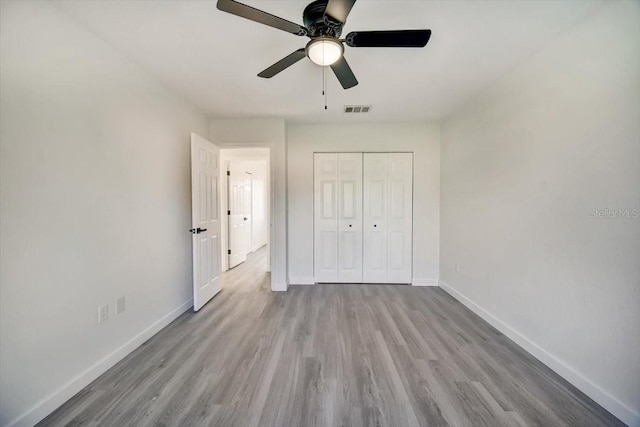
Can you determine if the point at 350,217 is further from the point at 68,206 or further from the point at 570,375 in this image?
the point at 68,206

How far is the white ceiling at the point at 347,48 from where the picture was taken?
148cm

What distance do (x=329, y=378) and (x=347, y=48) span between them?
2.46 meters

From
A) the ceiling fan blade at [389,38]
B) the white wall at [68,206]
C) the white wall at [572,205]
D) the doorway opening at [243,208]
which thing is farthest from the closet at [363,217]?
the ceiling fan blade at [389,38]

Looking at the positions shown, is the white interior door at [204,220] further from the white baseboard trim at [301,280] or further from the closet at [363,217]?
the closet at [363,217]

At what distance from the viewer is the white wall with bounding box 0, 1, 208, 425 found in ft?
4.13

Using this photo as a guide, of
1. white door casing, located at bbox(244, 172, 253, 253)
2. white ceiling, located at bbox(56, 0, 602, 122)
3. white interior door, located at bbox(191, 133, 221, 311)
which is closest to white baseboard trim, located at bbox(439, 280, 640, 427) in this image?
white ceiling, located at bbox(56, 0, 602, 122)

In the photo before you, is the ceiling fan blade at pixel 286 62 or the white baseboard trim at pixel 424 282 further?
the white baseboard trim at pixel 424 282

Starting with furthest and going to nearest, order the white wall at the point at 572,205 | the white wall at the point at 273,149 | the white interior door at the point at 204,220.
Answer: the white wall at the point at 273,149, the white interior door at the point at 204,220, the white wall at the point at 572,205

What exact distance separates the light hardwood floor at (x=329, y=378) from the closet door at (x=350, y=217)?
104 cm

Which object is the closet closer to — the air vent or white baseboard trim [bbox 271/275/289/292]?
white baseboard trim [bbox 271/275/289/292]

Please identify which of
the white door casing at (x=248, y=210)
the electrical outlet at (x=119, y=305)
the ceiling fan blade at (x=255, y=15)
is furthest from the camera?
the white door casing at (x=248, y=210)

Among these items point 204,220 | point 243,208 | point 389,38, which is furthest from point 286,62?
point 243,208

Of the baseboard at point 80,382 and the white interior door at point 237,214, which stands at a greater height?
the white interior door at point 237,214

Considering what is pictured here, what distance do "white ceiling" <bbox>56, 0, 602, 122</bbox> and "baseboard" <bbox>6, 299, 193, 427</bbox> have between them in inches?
92.4
